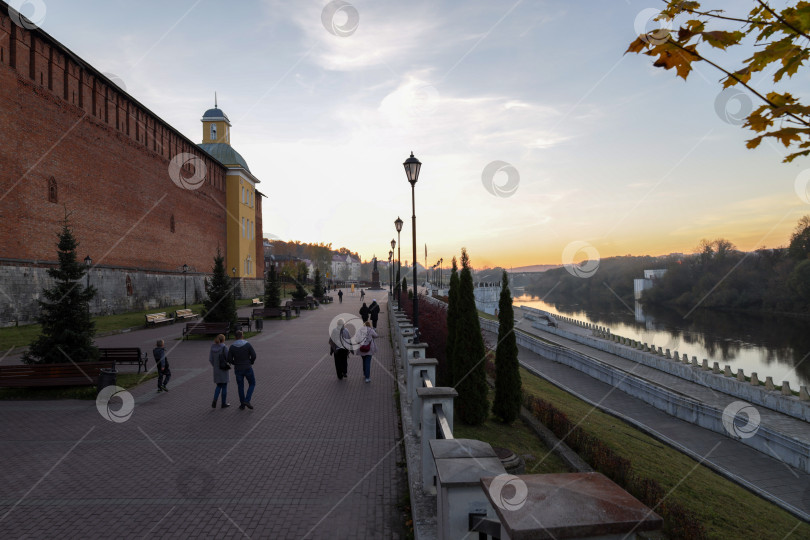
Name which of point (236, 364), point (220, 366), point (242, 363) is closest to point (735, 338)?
point (242, 363)

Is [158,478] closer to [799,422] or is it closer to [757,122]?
[757,122]

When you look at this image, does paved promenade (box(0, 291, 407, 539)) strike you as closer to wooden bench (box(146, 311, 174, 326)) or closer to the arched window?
wooden bench (box(146, 311, 174, 326))

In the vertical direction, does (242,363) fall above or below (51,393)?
above

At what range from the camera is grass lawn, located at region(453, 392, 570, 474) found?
304 inches

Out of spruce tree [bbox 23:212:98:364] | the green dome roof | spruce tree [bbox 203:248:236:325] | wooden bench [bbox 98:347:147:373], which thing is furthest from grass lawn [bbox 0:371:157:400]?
the green dome roof

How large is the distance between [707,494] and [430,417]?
8011 millimetres

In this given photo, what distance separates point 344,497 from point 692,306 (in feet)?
287

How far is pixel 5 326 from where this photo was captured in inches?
770

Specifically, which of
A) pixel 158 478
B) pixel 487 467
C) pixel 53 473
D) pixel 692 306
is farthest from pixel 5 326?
pixel 692 306

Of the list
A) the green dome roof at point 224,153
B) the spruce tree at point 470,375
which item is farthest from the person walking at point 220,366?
the green dome roof at point 224,153

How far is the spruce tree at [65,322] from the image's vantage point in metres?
10.7

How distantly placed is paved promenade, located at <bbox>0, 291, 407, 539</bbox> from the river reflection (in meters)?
29.7

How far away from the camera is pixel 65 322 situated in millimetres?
10859

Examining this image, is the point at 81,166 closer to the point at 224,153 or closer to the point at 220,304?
the point at 220,304
